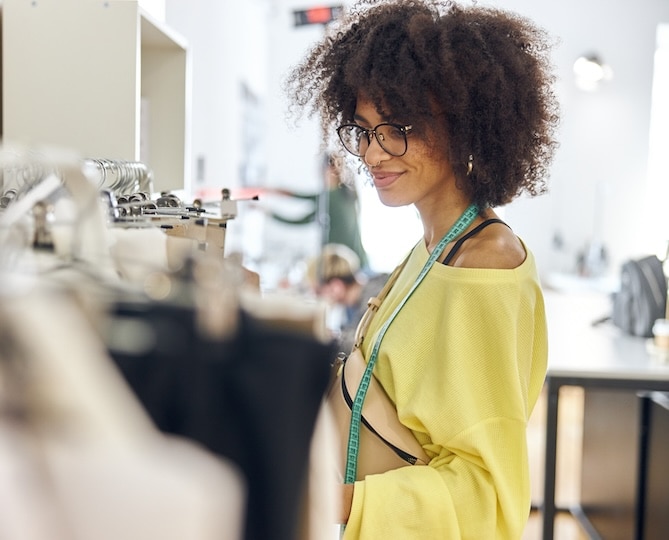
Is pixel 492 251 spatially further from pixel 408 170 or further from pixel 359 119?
pixel 359 119

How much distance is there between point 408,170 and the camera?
1.33 meters

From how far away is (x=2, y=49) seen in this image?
1.56 metres

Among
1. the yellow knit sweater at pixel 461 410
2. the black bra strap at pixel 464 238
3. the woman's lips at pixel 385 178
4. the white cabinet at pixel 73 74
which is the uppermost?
the white cabinet at pixel 73 74

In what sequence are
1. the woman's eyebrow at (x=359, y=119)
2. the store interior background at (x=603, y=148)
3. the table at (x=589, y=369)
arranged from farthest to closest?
the store interior background at (x=603, y=148) → the table at (x=589, y=369) → the woman's eyebrow at (x=359, y=119)

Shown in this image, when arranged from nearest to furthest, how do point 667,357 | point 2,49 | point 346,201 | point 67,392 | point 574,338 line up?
point 67,392, point 2,49, point 667,357, point 574,338, point 346,201

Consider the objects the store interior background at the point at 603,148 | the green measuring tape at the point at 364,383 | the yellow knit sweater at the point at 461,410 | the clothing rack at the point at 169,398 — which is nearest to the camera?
the clothing rack at the point at 169,398

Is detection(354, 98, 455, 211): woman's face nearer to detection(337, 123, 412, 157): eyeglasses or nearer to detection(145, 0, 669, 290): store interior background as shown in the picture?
detection(337, 123, 412, 157): eyeglasses

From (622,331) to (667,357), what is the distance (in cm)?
64

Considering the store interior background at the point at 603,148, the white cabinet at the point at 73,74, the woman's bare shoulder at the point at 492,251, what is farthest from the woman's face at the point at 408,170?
the store interior background at the point at 603,148

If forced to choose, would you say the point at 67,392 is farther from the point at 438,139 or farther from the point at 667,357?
the point at 667,357

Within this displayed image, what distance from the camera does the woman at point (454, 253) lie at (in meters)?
1.17

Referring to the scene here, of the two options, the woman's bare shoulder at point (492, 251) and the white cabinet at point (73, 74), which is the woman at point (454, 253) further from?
the white cabinet at point (73, 74)

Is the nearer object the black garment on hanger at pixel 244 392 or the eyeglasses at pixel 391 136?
the black garment on hanger at pixel 244 392

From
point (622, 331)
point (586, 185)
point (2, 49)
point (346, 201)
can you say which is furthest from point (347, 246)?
point (2, 49)
